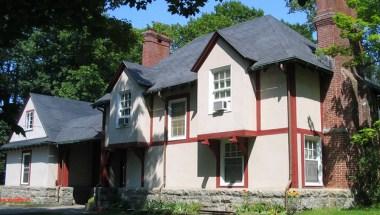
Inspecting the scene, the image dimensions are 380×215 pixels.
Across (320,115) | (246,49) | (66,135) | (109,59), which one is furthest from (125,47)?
(109,59)

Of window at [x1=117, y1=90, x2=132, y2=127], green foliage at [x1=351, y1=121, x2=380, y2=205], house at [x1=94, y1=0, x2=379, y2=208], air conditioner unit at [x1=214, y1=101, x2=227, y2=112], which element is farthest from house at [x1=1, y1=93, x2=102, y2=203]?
green foliage at [x1=351, y1=121, x2=380, y2=205]

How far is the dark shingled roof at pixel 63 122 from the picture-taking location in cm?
2858

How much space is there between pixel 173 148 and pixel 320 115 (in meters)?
6.51

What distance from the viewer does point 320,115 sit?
59.0 ft

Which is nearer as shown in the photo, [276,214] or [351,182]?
[276,214]

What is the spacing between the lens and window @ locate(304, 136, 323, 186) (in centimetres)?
1692

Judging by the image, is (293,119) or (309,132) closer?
(293,119)

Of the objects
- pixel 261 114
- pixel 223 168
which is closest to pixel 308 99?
pixel 261 114

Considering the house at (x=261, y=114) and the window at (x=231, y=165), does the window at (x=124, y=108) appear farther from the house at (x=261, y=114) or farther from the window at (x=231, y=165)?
the window at (x=231, y=165)

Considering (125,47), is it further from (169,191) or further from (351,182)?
(351,182)

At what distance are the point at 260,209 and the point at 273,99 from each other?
3.95m

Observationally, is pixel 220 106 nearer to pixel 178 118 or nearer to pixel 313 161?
pixel 178 118

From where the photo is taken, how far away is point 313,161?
682 inches

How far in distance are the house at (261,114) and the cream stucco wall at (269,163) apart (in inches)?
1.4
